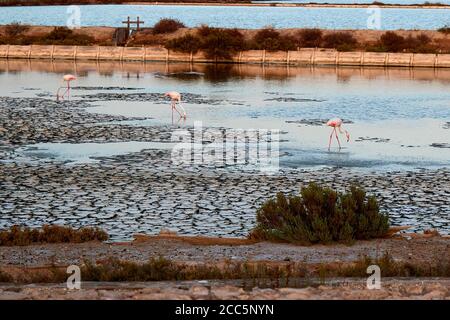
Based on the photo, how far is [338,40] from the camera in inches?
2400

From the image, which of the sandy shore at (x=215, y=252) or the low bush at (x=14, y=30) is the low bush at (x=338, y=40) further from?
the sandy shore at (x=215, y=252)

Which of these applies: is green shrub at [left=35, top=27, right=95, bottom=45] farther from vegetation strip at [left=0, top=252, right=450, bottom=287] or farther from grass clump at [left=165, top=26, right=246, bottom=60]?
vegetation strip at [left=0, top=252, right=450, bottom=287]

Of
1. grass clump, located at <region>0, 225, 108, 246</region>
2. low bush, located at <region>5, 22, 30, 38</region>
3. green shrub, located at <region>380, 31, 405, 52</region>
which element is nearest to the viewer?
grass clump, located at <region>0, 225, 108, 246</region>

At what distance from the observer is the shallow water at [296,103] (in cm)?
2194

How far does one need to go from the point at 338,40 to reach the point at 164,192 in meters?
45.5

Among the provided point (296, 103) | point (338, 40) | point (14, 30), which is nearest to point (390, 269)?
point (296, 103)

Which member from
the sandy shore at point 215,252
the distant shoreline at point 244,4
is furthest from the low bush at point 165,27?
the distant shoreline at point 244,4

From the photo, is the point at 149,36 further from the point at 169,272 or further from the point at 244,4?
the point at 244,4

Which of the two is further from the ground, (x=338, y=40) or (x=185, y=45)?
(x=338, y=40)

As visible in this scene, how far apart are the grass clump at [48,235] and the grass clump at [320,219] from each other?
222cm

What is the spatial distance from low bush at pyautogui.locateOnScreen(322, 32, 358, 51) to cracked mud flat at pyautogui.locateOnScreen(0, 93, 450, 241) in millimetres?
39398

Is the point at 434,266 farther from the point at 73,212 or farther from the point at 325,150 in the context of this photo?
the point at 325,150

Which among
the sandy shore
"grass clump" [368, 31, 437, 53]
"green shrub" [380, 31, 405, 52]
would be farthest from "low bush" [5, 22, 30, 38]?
the sandy shore

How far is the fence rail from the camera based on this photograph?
5184cm
